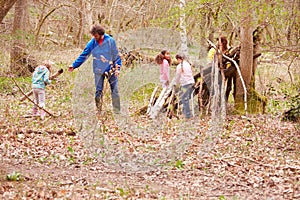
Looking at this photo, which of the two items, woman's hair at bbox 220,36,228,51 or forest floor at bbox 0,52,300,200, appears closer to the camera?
forest floor at bbox 0,52,300,200

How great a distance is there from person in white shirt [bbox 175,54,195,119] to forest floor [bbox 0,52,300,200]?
336 millimetres

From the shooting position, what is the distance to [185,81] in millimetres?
10516

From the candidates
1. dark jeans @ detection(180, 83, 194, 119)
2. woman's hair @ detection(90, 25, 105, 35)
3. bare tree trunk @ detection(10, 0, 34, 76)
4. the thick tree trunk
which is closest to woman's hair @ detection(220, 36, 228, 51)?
the thick tree trunk

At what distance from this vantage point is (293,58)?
934cm

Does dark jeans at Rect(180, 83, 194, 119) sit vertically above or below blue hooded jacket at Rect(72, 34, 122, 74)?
below

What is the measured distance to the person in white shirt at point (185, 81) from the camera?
10.5 metres

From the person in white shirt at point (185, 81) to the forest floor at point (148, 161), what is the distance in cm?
34

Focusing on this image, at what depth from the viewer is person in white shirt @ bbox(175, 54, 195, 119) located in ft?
34.3

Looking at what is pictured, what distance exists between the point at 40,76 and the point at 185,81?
3066 millimetres

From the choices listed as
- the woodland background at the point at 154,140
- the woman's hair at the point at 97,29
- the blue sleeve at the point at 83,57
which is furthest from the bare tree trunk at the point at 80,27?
the woman's hair at the point at 97,29

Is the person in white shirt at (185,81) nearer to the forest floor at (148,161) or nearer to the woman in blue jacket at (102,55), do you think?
the forest floor at (148,161)

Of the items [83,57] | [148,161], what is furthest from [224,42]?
[148,161]

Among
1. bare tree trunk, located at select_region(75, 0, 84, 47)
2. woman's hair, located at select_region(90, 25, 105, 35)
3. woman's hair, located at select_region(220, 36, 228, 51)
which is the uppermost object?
bare tree trunk, located at select_region(75, 0, 84, 47)

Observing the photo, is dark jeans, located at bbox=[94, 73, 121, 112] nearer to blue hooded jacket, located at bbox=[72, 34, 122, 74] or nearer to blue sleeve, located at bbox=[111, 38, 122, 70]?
blue hooded jacket, located at bbox=[72, 34, 122, 74]
